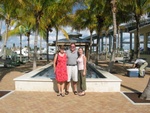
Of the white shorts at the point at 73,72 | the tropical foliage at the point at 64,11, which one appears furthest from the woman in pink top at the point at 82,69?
the tropical foliage at the point at 64,11

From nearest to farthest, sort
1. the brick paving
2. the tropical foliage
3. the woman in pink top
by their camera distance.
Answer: the brick paving
the woman in pink top
the tropical foliage

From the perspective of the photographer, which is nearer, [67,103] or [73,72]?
[67,103]

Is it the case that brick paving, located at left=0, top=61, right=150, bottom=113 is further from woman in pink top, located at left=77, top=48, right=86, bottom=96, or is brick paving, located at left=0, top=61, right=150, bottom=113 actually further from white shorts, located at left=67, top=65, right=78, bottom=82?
white shorts, located at left=67, top=65, right=78, bottom=82

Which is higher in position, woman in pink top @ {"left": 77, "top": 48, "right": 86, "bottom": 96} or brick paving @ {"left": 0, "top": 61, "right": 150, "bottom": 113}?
woman in pink top @ {"left": 77, "top": 48, "right": 86, "bottom": 96}

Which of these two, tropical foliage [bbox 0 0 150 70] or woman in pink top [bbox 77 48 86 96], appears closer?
woman in pink top [bbox 77 48 86 96]

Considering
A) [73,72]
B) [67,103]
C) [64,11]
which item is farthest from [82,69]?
[64,11]

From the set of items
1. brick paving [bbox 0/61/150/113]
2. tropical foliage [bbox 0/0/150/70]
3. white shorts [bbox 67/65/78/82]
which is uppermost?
tropical foliage [bbox 0/0/150/70]

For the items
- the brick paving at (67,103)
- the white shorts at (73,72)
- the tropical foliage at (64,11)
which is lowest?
the brick paving at (67,103)

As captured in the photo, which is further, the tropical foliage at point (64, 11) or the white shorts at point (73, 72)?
the tropical foliage at point (64, 11)

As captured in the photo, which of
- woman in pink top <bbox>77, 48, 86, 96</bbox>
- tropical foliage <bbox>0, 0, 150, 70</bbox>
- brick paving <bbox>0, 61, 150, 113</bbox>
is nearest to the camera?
brick paving <bbox>0, 61, 150, 113</bbox>

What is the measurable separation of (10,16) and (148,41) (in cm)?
1660

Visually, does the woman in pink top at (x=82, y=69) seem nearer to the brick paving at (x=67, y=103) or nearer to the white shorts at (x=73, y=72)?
the white shorts at (x=73, y=72)

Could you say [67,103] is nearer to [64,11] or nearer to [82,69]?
[82,69]

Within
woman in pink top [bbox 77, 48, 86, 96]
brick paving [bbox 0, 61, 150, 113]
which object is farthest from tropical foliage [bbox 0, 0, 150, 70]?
brick paving [bbox 0, 61, 150, 113]
